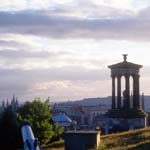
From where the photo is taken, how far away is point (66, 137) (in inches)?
1375

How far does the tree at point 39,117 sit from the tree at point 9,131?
438cm

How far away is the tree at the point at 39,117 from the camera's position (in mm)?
61406

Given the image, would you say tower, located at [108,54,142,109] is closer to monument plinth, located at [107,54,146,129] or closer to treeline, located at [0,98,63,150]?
monument plinth, located at [107,54,146,129]

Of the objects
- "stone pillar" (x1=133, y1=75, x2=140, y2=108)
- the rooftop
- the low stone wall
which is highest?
the rooftop

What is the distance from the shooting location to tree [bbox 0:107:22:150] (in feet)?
169

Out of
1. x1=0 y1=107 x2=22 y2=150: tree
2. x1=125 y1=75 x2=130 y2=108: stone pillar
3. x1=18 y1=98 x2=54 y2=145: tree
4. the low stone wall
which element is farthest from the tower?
the low stone wall

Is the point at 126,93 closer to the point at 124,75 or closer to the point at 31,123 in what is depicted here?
the point at 124,75

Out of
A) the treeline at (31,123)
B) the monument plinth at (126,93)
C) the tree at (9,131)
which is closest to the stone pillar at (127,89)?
the monument plinth at (126,93)

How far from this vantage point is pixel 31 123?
195ft

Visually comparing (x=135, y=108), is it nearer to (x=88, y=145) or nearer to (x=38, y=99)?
(x=38, y=99)

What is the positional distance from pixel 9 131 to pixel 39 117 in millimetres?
11531

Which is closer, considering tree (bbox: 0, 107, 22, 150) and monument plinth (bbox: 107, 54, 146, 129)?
tree (bbox: 0, 107, 22, 150)

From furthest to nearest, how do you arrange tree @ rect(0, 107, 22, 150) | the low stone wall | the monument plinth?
the monument plinth, tree @ rect(0, 107, 22, 150), the low stone wall

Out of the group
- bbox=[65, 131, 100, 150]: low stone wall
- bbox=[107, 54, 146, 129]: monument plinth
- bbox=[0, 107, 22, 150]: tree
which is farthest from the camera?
bbox=[107, 54, 146, 129]: monument plinth
